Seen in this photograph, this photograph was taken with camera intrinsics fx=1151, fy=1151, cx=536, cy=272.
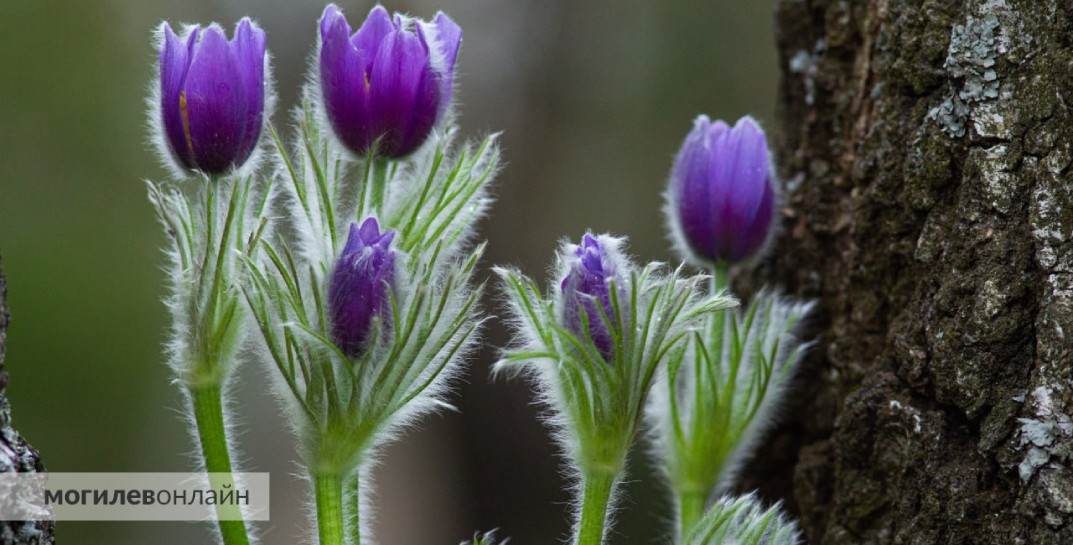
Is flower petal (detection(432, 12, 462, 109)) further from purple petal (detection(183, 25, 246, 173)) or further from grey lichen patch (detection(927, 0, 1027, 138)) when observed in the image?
grey lichen patch (detection(927, 0, 1027, 138))

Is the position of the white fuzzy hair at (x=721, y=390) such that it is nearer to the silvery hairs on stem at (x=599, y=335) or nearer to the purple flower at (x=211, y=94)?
the silvery hairs on stem at (x=599, y=335)

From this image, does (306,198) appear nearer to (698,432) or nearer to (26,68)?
(698,432)

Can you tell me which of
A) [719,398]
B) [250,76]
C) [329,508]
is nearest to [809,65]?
[719,398]

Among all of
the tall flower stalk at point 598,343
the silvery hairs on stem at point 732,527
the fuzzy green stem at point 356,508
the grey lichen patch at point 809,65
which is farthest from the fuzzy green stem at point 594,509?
the grey lichen patch at point 809,65

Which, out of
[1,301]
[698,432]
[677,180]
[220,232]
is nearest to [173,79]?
[220,232]

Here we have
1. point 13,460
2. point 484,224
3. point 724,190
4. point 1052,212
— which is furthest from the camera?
point 484,224

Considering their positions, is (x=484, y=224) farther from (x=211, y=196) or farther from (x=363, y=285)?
(x=363, y=285)
